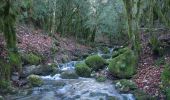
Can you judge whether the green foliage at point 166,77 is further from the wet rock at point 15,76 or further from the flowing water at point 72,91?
the wet rock at point 15,76

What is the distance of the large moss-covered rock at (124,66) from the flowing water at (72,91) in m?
0.63

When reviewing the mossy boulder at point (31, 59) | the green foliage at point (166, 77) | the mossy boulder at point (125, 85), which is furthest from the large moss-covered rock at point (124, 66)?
the mossy boulder at point (31, 59)

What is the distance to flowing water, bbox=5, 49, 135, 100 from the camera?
41.3ft

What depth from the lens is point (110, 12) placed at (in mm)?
34594

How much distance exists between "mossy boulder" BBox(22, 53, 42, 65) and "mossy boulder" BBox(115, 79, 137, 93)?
16.6 feet

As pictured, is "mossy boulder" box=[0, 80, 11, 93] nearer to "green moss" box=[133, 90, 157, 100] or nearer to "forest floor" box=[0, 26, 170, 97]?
"forest floor" box=[0, 26, 170, 97]

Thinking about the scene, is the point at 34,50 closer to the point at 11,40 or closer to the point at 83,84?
the point at 83,84

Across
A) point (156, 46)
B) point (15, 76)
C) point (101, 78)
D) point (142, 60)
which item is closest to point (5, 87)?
point (15, 76)

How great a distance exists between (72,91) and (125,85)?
2253 millimetres

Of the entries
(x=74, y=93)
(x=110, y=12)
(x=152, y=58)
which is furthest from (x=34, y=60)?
(x=110, y=12)

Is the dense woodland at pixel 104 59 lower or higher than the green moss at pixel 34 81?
higher

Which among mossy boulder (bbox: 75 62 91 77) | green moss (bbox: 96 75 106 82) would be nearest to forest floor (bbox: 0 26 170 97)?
green moss (bbox: 96 75 106 82)

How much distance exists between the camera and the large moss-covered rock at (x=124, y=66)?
14891mm

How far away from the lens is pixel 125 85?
13.5 m
